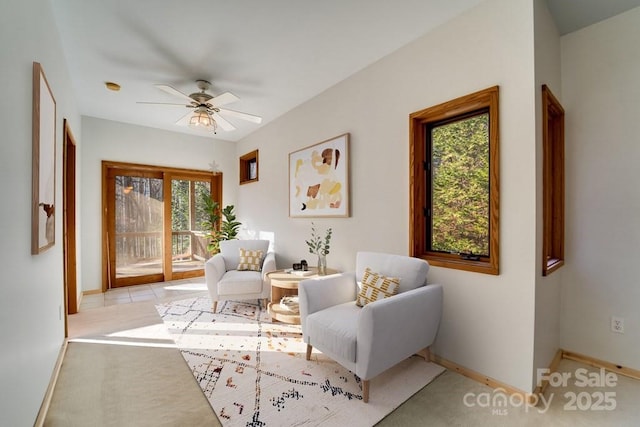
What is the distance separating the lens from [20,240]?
4.71 feet

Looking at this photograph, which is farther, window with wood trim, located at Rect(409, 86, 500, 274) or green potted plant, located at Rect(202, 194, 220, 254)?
green potted plant, located at Rect(202, 194, 220, 254)

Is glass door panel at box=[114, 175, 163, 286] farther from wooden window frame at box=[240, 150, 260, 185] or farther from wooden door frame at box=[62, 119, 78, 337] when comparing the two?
wooden window frame at box=[240, 150, 260, 185]

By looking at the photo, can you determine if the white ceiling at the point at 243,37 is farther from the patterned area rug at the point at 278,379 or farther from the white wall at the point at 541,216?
the patterned area rug at the point at 278,379

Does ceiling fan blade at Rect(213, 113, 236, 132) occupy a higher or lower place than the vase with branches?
higher

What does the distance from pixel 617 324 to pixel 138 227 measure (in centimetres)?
614

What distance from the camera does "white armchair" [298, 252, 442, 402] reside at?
1.80 metres

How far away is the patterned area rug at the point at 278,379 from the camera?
68.4 inches

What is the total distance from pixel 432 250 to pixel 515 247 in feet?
2.30

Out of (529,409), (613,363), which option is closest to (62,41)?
(529,409)

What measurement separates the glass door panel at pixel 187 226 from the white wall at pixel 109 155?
42 cm

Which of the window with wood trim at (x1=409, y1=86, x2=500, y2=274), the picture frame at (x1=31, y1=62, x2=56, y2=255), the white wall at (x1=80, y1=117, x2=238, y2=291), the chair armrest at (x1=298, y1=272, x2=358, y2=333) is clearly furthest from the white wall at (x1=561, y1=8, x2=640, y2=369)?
the white wall at (x1=80, y1=117, x2=238, y2=291)

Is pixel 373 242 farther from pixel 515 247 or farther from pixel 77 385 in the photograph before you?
pixel 77 385

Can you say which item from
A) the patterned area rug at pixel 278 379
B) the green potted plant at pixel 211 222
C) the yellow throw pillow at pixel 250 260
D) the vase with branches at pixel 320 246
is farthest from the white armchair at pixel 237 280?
the green potted plant at pixel 211 222

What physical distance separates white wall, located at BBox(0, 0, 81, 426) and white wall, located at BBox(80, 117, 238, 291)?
2.89m
